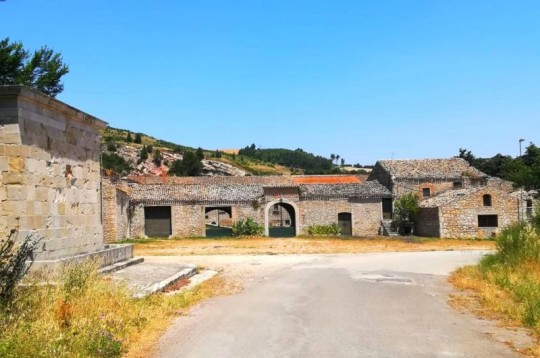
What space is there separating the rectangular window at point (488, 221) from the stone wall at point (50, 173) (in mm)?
31621

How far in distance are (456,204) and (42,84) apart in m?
29.0

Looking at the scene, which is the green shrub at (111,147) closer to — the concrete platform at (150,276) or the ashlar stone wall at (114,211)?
the ashlar stone wall at (114,211)

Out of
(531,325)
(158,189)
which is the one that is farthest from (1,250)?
(158,189)

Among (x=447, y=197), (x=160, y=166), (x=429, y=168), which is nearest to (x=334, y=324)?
(x=447, y=197)

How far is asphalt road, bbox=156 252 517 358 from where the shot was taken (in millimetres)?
6543

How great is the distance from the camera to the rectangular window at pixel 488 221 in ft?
128

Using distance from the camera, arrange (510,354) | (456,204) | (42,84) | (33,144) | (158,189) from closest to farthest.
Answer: (510,354) < (33,144) < (42,84) < (456,204) < (158,189)

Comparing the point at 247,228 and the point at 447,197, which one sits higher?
the point at 447,197

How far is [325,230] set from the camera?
41469 millimetres

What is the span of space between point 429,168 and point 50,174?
132 feet

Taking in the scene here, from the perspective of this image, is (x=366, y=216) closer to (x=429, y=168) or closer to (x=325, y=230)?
(x=325, y=230)

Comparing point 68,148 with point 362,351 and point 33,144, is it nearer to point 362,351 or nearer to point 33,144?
point 33,144

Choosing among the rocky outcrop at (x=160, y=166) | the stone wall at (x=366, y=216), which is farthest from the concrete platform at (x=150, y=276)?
the rocky outcrop at (x=160, y=166)

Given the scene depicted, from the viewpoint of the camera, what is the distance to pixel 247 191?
4253 centimetres
